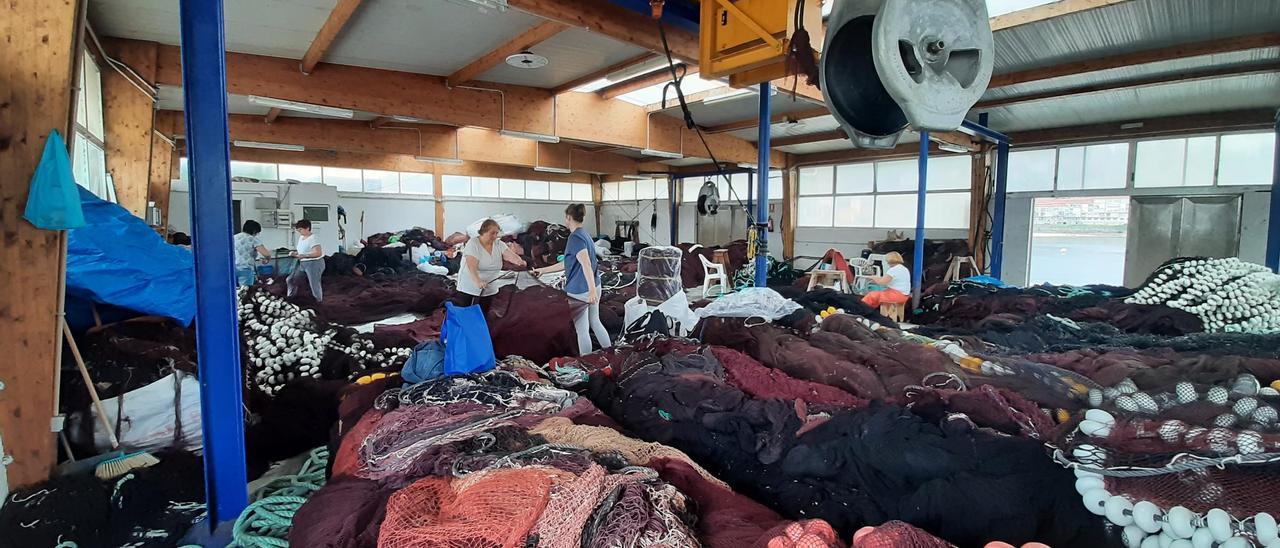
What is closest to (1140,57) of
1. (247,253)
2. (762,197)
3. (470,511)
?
(762,197)

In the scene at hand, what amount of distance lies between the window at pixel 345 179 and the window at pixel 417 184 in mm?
1136

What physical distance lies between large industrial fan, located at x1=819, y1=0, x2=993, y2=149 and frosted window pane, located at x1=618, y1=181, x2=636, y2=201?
59.8 feet

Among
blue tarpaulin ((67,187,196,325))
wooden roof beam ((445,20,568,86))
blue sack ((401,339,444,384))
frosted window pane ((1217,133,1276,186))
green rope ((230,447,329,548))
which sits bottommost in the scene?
green rope ((230,447,329,548))

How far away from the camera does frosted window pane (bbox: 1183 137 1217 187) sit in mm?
9477

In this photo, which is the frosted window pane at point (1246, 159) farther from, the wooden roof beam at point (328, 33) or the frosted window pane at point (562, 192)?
the frosted window pane at point (562, 192)

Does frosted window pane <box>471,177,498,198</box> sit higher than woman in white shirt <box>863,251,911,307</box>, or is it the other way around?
frosted window pane <box>471,177,498,198</box>

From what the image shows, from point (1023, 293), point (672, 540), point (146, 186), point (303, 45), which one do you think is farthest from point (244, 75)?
point (1023, 293)

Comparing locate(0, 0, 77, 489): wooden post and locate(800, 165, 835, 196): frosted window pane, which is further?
locate(800, 165, 835, 196): frosted window pane

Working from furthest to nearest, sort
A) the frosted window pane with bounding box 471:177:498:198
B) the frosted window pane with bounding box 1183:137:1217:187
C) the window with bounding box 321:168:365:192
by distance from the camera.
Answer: the frosted window pane with bounding box 471:177:498:198 → the window with bounding box 321:168:365:192 → the frosted window pane with bounding box 1183:137:1217:187

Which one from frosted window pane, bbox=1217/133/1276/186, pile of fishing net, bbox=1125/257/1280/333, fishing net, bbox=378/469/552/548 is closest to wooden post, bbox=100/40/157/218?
fishing net, bbox=378/469/552/548

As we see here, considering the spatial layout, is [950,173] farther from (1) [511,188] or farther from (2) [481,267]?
(1) [511,188]

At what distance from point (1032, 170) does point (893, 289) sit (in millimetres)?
6240

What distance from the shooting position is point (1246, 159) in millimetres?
9156

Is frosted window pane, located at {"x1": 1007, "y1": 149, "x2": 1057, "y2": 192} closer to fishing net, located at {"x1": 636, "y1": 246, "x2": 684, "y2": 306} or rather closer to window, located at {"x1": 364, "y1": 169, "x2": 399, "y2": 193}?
fishing net, located at {"x1": 636, "y1": 246, "x2": 684, "y2": 306}
